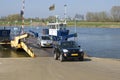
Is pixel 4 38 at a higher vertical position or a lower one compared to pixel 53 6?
lower

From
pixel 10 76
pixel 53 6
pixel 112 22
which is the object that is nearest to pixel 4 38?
pixel 53 6

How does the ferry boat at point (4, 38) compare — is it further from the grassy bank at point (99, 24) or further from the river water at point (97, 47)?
the grassy bank at point (99, 24)

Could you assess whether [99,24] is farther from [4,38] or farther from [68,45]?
[68,45]

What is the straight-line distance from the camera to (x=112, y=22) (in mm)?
173875

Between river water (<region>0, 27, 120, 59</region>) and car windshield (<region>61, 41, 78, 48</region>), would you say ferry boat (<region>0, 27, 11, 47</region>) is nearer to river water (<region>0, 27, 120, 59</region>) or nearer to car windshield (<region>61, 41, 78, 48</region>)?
river water (<region>0, 27, 120, 59</region>)

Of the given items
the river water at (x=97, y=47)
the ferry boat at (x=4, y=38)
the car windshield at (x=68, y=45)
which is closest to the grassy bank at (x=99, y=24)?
the river water at (x=97, y=47)

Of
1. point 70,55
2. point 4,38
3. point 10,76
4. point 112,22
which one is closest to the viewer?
point 10,76

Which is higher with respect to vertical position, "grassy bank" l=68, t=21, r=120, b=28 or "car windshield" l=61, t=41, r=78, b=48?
"car windshield" l=61, t=41, r=78, b=48

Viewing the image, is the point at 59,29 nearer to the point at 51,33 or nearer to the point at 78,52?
the point at 51,33

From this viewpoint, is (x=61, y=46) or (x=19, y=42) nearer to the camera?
(x=61, y=46)

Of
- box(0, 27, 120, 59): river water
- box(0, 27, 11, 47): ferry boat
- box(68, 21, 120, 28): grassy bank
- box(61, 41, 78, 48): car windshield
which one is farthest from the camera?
box(68, 21, 120, 28): grassy bank

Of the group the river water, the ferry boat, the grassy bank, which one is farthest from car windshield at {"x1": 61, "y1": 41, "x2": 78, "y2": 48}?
the grassy bank

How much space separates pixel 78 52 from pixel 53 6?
106 ft

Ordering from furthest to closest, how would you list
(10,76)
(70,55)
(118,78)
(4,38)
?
1. (4,38)
2. (70,55)
3. (10,76)
4. (118,78)
